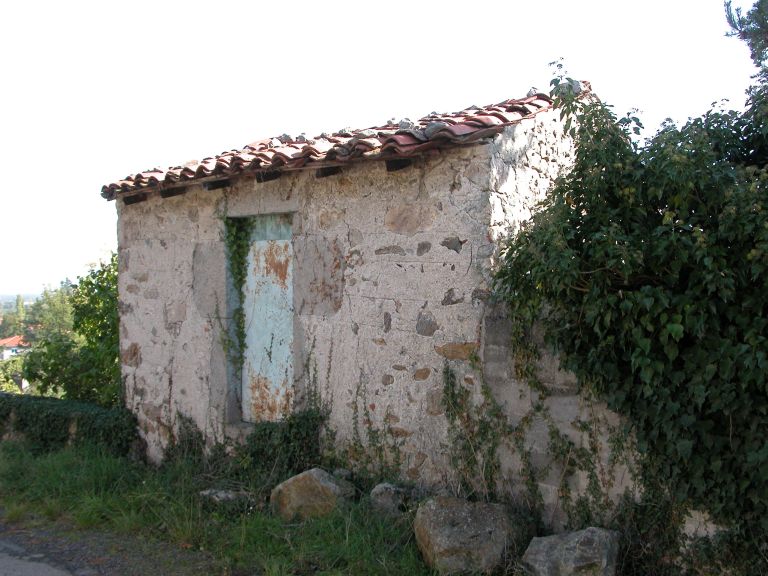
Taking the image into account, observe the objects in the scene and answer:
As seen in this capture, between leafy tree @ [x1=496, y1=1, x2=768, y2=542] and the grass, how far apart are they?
1.56 metres

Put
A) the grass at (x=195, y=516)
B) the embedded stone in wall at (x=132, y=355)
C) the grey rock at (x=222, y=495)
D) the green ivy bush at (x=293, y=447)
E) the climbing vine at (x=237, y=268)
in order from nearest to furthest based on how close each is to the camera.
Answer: the grass at (x=195, y=516) < the grey rock at (x=222, y=495) < the green ivy bush at (x=293, y=447) < the climbing vine at (x=237, y=268) < the embedded stone in wall at (x=132, y=355)

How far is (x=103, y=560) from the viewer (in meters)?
4.66

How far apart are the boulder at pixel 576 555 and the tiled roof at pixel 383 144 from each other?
7.93 feet

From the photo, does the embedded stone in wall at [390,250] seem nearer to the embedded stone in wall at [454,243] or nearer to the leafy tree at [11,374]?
the embedded stone in wall at [454,243]

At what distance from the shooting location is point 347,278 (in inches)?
211

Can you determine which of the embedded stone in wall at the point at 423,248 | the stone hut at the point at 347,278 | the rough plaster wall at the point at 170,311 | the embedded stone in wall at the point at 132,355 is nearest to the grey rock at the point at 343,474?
the stone hut at the point at 347,278

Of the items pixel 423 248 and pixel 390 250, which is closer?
pixel 423 248

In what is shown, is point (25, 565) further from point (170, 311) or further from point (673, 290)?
point (673, 290)

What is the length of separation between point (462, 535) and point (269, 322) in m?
2.77

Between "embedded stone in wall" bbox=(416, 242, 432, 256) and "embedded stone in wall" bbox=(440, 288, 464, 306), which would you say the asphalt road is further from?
"embedded stone in wall" bbox=(416, 242, 432, 256)

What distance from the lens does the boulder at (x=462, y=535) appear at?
155 inches

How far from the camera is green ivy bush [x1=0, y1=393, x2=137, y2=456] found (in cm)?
705

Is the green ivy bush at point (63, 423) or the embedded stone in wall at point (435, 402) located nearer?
the embedded stone in wall at point (435, 402)

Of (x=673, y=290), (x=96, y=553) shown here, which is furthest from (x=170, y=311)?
(x=673, y=290)
